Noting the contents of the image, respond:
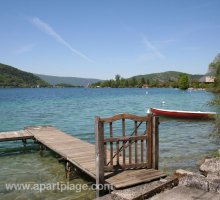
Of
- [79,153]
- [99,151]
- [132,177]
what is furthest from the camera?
[79,153]

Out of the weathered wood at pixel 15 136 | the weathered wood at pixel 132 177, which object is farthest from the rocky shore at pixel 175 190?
the weathered wood at pixel 15 136

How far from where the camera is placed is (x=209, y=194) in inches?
258

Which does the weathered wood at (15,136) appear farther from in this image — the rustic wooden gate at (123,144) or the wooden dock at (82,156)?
the rustic wooden gate at (123,144)

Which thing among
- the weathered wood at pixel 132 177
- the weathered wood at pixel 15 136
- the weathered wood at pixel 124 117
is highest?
the weathered wood at pixel 124 117

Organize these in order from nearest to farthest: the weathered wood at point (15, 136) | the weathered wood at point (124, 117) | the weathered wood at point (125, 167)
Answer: the weathered wood at point (124, 117) < the weathered wood at point (125, 167) < the weathered wood at point (15, 136)

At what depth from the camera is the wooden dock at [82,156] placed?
780 centimetres

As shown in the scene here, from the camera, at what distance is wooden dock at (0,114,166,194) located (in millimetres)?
7800

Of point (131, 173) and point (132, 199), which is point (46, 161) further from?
point (132, 199)

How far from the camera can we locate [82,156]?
1052cm

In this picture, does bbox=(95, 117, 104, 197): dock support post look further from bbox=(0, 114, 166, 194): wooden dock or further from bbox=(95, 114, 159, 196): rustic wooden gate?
bbox=(0, 114, 166, 194): wooden dock

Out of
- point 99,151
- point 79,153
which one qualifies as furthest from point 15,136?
point 99,151

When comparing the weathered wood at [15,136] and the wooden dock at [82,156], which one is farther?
the weathered wood at [15,136]

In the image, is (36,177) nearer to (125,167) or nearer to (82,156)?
(82,156)

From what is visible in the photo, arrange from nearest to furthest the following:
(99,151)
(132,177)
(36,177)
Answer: (99,151), (132,177), (36,177)
